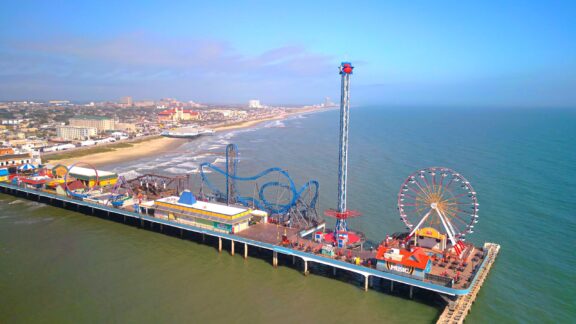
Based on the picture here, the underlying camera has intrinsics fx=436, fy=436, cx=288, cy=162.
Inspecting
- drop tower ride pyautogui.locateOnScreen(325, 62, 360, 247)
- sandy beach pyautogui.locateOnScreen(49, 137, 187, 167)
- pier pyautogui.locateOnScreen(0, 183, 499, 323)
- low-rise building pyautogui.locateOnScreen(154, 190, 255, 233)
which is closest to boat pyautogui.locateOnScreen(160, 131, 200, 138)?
sandy beach pyautogui.locateOnScreen(49, 137, 187, 167)

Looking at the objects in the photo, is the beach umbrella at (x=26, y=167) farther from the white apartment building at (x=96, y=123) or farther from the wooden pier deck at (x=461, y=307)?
the white apartment building at (x=96, y=123)

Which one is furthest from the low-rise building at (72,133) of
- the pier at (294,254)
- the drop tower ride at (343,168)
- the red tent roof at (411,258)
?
the red tent roof at (411,258)

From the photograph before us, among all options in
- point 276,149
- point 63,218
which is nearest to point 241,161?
point 276,149

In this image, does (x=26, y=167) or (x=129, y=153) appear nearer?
(x=26, y=167)

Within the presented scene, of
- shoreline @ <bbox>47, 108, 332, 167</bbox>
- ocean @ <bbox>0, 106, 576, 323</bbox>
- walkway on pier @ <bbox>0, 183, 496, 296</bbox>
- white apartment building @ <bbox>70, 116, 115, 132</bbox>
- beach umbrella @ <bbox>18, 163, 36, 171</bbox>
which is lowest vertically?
ocean @ <bbox>0, 106, 576, 323</bbox>

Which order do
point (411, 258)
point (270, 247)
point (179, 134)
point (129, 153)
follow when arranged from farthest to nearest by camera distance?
point (179, 134) → point (129, 153) → point (270, 247) → point (411, 258)

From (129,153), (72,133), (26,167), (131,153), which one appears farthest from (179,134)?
(26,167)

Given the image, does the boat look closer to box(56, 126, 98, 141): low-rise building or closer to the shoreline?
the shoreline

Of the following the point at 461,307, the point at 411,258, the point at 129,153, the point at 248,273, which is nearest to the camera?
the point at 461,307

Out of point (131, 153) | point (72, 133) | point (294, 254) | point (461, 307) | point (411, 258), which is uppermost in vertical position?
point (72, 133)

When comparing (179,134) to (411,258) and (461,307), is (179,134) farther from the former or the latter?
(461,307)
